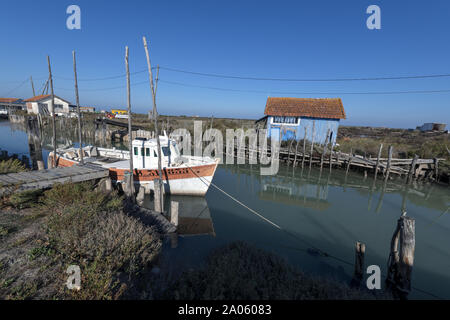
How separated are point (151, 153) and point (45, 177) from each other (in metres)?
5.21

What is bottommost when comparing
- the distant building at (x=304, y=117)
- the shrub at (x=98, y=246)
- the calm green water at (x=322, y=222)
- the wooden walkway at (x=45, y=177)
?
the calm green water at (x=322, y=222)

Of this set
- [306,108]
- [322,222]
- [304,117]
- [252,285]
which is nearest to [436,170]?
[304,117]

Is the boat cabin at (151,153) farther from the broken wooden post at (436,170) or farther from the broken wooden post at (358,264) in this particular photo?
the broken wooden post at (436,170)

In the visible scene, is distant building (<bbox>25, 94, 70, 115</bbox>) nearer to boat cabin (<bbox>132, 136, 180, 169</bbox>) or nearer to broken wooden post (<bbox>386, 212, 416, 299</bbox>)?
boat cabin (<bbox>132, 136, 180, 169</bbox>)

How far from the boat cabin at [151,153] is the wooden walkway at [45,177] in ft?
7.13

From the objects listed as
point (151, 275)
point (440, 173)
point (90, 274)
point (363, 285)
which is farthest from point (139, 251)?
point (440, 173)

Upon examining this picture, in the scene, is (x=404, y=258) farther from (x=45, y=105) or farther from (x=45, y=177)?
(x=45, y=105)

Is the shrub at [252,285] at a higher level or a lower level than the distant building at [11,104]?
lower

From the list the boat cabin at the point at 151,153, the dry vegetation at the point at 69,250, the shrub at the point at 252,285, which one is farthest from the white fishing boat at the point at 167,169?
the shrub at the point at 252,285

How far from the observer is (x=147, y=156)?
42.2 feet

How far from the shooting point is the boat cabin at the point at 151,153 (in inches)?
501

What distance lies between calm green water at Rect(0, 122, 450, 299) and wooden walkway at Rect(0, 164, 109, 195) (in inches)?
142
